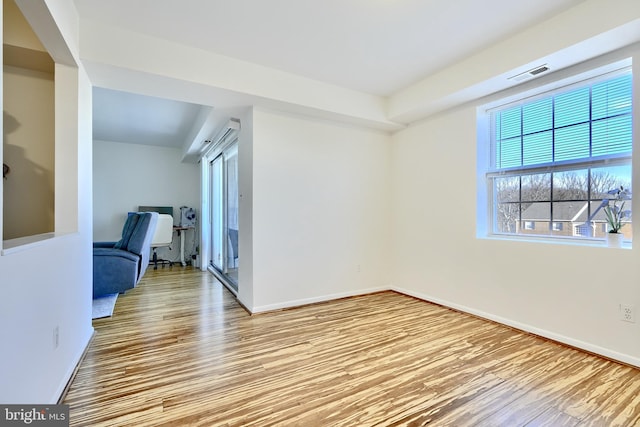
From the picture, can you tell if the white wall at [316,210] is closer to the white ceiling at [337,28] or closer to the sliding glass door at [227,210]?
the white ceiling at [337,28]

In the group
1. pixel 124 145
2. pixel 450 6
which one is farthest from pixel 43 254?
pixel 124 145

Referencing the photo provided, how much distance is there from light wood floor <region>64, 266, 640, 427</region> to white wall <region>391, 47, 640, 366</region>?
7.9 inches

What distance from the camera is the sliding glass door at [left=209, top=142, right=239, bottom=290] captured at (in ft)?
14.2

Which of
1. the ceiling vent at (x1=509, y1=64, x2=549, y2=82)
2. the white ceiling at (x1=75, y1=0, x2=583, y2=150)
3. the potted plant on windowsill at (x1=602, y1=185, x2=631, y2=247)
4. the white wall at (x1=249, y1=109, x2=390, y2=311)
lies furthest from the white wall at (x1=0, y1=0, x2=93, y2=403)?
the potted plant on windowsill at (x1=602, y1=185, x2=631, y2=247)

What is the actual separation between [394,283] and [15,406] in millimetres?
3805

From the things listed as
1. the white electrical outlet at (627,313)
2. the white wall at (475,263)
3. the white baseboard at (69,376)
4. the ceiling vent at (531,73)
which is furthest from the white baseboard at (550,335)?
the white baseboard at (69,376)

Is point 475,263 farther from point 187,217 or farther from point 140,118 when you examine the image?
point 187,217

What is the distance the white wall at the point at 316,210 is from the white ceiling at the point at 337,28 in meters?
0.77

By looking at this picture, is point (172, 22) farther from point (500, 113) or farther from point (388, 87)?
point (500, 113)

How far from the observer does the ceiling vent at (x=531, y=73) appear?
2.50 meters

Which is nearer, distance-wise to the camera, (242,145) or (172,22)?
(172,22)

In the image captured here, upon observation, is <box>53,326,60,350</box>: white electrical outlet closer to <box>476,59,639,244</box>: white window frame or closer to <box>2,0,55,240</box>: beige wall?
<box>2,0,55,240</box>: beige wall

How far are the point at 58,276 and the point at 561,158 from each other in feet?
13.0

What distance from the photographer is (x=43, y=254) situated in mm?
1545
